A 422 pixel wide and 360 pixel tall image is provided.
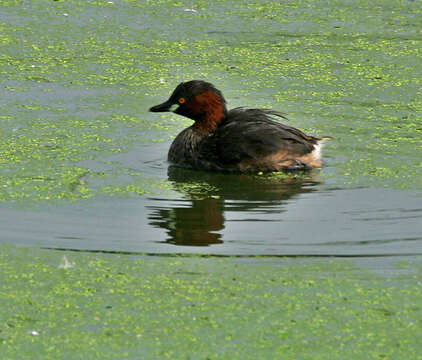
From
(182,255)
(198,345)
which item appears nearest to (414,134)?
(182,255)

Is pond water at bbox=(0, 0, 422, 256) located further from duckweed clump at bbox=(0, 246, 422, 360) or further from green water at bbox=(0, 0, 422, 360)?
duckweed clump at bbox=(0, 246, 422, 360)

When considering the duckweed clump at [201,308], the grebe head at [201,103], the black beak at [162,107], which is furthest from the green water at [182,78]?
the duckweed clump at [201,308]

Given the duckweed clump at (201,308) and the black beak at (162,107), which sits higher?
the black beak at (162,107)

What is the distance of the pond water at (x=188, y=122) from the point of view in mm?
6211

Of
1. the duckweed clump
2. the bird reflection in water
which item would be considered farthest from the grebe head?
the duckweed clump

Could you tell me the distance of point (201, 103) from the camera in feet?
28.0

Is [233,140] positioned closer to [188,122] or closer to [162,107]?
[162,107]

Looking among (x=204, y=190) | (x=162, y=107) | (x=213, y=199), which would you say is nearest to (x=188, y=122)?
(x=162, y=107)

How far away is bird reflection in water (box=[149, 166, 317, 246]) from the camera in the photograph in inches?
246

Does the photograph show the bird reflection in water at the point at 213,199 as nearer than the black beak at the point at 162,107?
Yes

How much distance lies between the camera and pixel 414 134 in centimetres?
841

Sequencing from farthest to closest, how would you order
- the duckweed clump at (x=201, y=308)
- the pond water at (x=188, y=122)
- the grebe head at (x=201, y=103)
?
the grebe head at (x=201, y=103)
the pond water at (x=188, y=122)
the duckweed clump at (x=201, y=308)

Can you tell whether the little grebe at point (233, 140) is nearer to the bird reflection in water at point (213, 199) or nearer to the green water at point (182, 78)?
the bird reflection in water at point (213, 199)

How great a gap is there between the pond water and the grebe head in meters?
0.36
